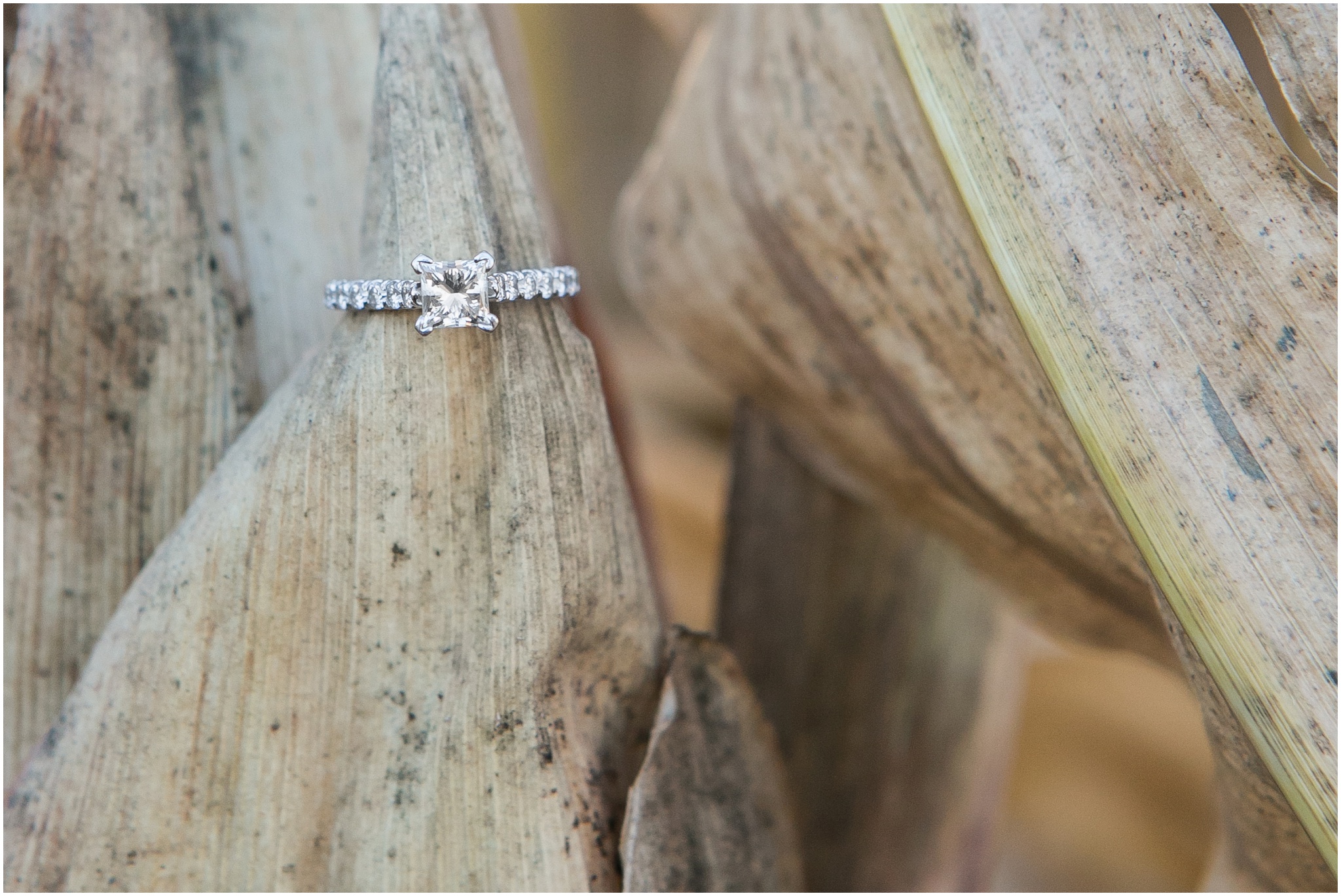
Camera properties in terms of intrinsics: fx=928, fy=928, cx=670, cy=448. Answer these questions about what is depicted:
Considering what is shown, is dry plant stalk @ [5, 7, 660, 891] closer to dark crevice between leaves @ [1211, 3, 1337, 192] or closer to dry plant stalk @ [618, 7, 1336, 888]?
dry plant stalk @ [618, 7, 1336, 888]

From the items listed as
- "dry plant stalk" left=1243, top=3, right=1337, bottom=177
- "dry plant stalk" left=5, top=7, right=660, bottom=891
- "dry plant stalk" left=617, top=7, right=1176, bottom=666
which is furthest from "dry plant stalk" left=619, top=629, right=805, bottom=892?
"dry plant stalk" left=1243, top=3, right=1337, bottom=177

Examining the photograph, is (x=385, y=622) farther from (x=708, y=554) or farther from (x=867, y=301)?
(x=708, y=554)

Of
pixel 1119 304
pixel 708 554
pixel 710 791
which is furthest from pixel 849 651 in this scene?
pixel 708 554

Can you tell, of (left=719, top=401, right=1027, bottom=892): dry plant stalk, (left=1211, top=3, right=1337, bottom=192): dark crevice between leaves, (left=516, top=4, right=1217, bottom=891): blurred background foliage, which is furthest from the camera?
(left=516, top=4, right=1217, bottom=891): blurred background foliage

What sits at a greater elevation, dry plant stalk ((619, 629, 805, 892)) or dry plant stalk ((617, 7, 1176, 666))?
dry plant stalk ((617, 7, 1176, 666))

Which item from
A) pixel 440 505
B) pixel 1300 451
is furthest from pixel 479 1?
pixel 1300 451

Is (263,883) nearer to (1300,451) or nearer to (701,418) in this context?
(1300,451)

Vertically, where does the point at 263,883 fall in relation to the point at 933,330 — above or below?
below
